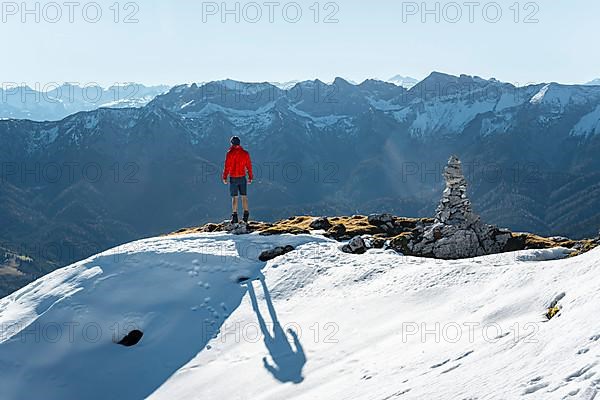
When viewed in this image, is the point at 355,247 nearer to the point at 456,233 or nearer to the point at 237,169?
the point at 456,233

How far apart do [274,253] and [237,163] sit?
664 cm

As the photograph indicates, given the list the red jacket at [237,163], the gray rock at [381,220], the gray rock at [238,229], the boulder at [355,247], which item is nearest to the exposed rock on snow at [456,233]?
the boulder at [355,247]

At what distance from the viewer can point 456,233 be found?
2972 cm

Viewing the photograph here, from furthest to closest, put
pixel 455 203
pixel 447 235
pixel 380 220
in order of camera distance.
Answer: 1. pixel 380 220
2. pixel 455 203
3. pixel 447 235

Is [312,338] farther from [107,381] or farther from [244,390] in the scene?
[107,381]

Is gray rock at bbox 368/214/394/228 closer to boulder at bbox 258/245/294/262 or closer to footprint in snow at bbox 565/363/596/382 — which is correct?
boulder at bbox 258/245/294/262

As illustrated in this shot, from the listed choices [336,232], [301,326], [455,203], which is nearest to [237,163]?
[336,232]

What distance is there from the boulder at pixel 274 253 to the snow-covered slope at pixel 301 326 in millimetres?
589

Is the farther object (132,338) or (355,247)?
(355,247)

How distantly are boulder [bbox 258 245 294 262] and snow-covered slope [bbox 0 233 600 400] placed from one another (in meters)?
0.59

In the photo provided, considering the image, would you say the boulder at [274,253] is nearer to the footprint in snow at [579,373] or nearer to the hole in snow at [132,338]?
the hole in snow at [132,338]

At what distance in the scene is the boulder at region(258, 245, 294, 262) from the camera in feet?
90.6

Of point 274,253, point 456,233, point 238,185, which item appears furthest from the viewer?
point 238,185

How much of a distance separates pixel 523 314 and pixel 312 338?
7.00m
